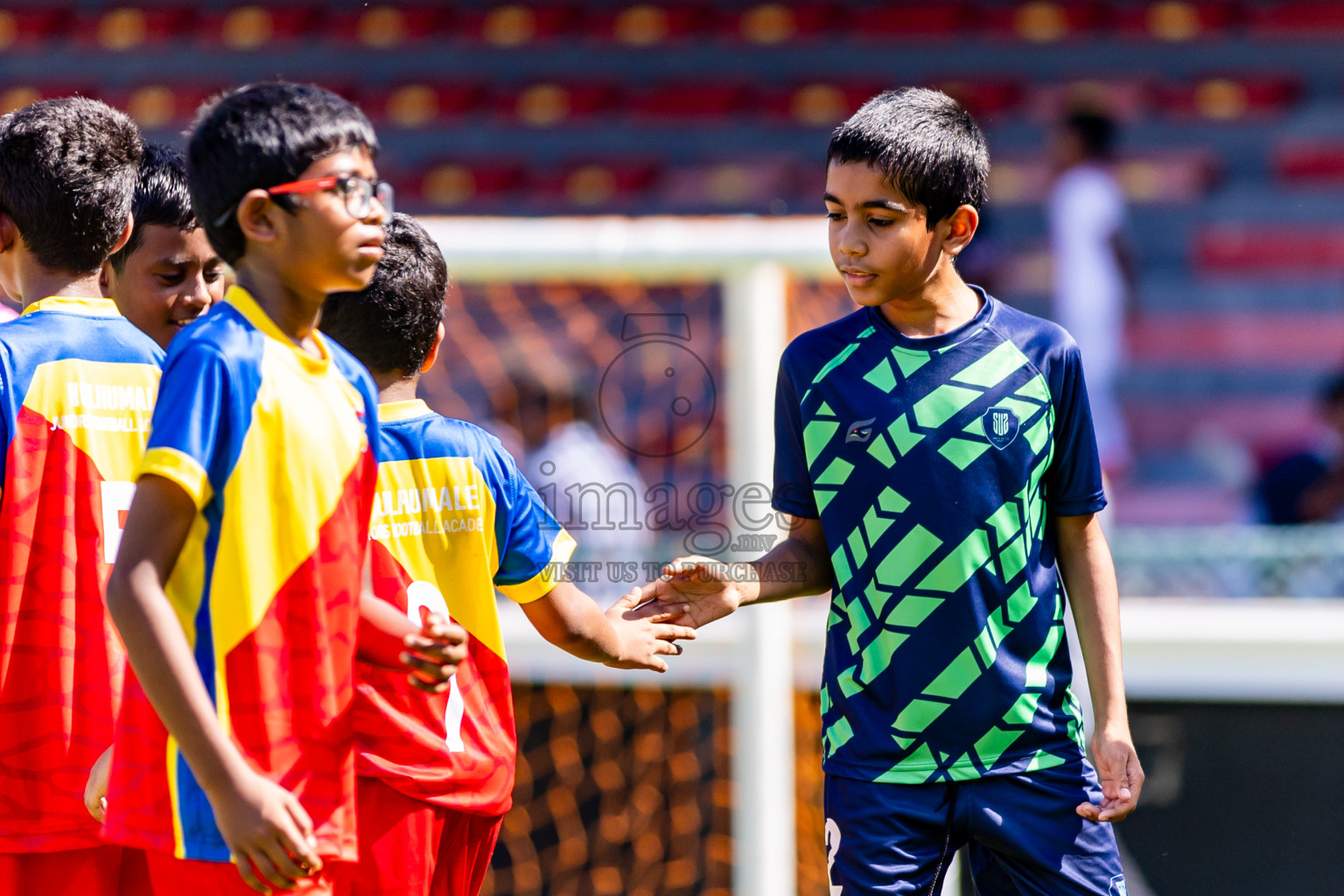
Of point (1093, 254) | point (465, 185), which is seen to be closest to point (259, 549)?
point (1093, 254)

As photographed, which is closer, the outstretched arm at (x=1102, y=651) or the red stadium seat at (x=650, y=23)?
the outstretched arm at (x=1102, y=651)

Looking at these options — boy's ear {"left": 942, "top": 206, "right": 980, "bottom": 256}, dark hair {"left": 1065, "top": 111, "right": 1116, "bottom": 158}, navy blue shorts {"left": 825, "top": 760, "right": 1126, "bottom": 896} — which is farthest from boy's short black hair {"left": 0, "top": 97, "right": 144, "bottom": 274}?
dark hair {"left": 1065, "top": 111, "right": 1116, "bottom": 158}

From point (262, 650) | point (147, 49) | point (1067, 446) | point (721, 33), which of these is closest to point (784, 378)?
point (1067, 446)

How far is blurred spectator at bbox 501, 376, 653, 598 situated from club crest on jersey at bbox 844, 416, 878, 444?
1862mm

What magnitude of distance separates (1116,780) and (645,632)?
2.34 ft

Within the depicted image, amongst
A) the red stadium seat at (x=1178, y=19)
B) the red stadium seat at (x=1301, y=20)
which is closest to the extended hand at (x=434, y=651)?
the red stadium seat at (x=1178, y=19)

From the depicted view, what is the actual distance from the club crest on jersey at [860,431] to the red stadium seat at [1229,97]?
6935 millimetres

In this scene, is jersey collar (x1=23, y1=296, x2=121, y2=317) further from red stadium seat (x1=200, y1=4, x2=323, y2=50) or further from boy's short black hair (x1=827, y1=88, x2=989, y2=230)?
red stadium seat (x1=200, y1=4, x2=323, y2=50)

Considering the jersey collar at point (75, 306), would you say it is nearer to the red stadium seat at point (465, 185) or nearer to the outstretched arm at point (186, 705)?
the outstretched arm at point (186, 705)

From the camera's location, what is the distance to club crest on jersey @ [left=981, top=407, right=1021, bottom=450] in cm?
199

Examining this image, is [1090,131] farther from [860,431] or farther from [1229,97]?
[860,431]

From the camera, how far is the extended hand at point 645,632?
2.08 m

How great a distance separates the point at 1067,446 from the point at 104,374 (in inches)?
54.5

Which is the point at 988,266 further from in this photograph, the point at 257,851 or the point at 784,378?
the point at 257,851
